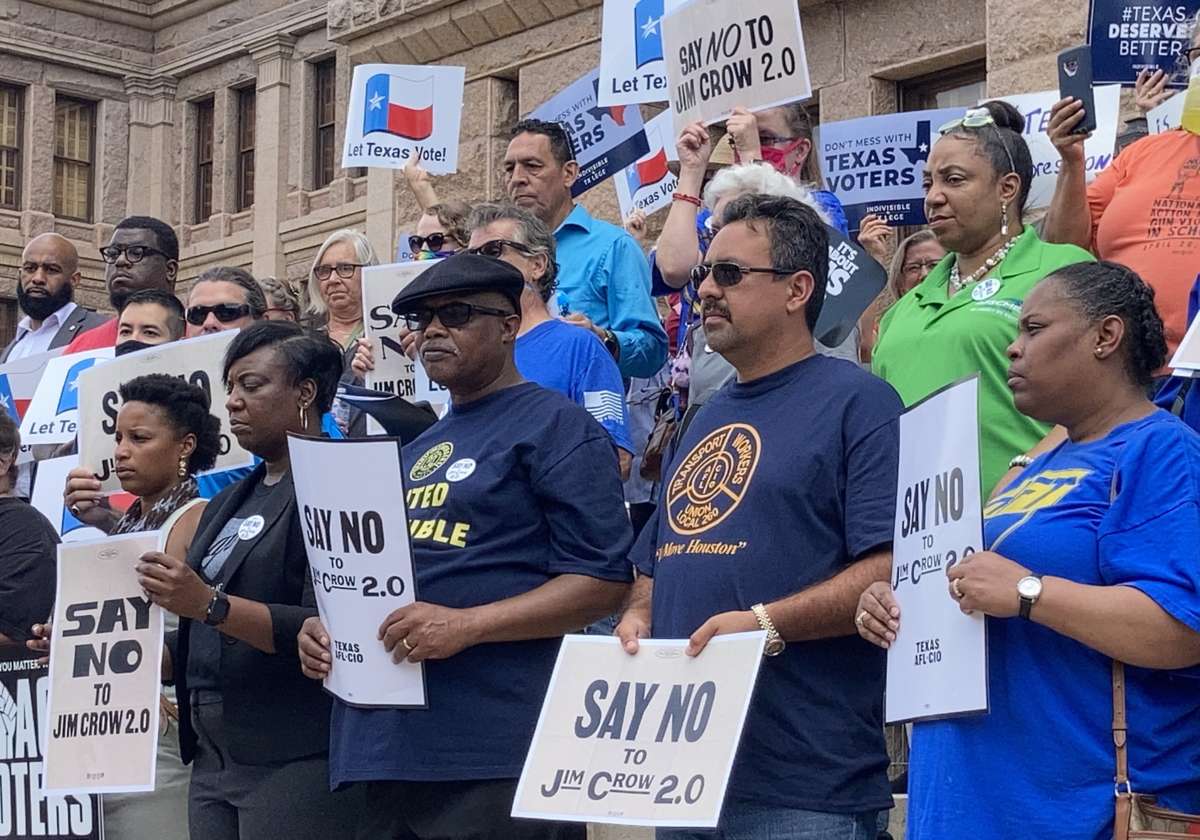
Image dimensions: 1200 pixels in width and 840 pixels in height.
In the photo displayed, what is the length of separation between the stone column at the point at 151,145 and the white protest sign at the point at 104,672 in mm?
28887

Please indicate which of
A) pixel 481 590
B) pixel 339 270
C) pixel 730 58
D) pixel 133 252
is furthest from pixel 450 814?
pixel 133 252

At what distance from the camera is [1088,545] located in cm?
377

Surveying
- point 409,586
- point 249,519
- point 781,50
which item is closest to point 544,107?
point 781,50

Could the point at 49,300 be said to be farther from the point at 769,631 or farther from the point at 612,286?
the point at 769,631

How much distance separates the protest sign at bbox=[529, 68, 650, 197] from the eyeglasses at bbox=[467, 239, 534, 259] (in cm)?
257

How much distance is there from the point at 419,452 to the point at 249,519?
588 mm

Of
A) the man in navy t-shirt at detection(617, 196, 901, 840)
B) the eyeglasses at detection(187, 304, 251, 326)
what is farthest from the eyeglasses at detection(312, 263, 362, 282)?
the man in navy t-shirt at detection(617, 196, 901, 840)

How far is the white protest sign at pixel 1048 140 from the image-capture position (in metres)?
7.26

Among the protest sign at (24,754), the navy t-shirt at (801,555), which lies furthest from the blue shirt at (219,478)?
the navy t-shirt at (801,555)

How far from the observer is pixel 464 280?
480 cm

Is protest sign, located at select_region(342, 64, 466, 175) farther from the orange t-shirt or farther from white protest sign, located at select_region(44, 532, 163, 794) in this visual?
the orange t-shirt

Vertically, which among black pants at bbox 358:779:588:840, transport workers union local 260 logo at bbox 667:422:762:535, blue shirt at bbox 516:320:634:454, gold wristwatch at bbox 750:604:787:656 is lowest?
black pants at bbox 358:779:588:840

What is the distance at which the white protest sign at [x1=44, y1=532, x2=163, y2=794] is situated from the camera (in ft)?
17.3

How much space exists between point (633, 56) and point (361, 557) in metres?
4.20
